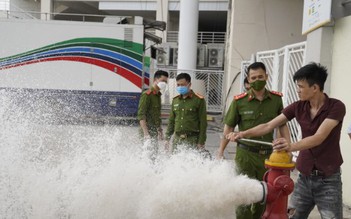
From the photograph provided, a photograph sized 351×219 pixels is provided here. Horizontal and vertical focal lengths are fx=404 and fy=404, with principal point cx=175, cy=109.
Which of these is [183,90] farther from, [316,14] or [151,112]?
[316,14]

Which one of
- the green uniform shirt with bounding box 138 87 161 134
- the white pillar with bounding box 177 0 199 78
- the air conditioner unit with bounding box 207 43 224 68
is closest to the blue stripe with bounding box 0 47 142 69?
the white pillar with bounding box 177 0 199 78

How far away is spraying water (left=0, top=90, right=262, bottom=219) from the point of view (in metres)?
2.65

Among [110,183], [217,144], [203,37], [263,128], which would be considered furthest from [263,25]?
[203,37]

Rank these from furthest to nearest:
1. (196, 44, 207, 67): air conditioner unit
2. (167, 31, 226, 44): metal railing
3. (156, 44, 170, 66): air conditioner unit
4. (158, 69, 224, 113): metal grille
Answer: (167, 31, 226, 44): metal railing → (156, 44, 170, 66): air conditioner unit → (196, 44, 207, 67): air conditioner unit → (158, 69, 224, 113): metal grille

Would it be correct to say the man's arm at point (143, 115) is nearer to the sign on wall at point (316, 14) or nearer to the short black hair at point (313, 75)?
the sign on wall at point (316, 14)

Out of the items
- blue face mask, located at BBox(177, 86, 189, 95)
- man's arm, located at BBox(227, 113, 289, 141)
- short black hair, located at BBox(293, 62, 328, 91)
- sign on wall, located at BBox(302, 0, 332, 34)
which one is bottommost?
man's arm, located at BBox(227, 113, 289, 141)

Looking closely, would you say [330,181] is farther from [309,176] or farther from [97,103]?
[97,103]

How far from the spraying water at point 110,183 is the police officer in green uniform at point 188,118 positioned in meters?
1.55

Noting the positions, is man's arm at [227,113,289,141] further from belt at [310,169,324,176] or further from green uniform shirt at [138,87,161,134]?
green uniform shirt at [138,87,161,134]

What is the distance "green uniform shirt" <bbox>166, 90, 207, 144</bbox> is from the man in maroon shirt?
2.34m

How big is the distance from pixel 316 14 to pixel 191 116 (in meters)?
2.38

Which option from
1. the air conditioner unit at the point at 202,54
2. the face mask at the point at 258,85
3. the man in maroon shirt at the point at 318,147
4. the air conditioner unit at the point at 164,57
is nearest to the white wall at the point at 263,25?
the air conditioner unit at the point at 202,54

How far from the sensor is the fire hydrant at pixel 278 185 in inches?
101

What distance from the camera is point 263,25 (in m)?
13.4
